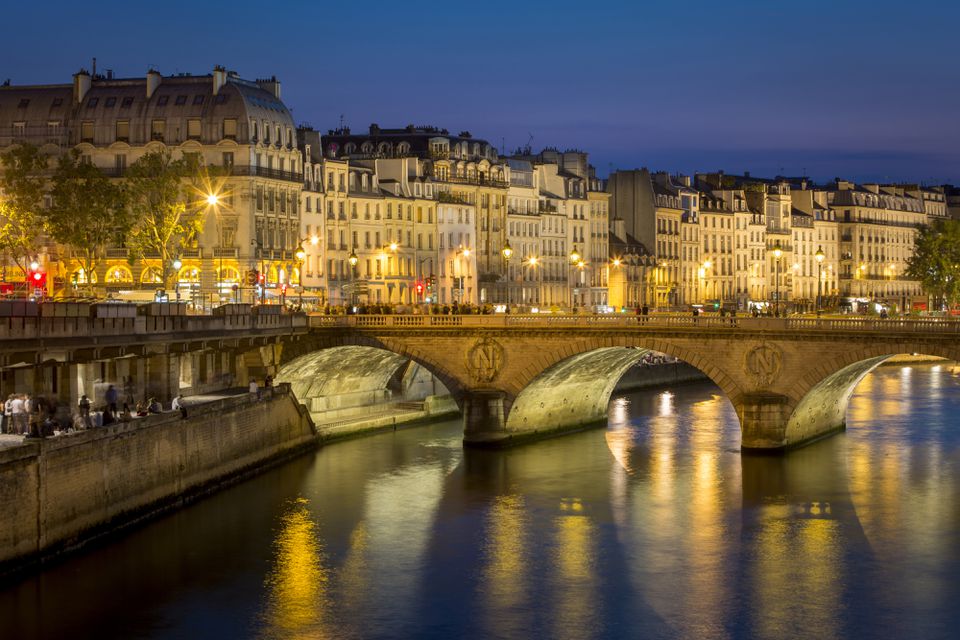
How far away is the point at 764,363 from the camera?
81.4 m

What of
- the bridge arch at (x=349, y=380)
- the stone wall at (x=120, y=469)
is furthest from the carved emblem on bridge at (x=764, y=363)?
the stone wall at (x=120, y=469)

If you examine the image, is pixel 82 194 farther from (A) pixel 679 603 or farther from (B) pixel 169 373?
(A) pixel 679 603

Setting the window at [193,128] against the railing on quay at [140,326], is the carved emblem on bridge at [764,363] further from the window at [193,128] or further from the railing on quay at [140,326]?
the window at [193,128]

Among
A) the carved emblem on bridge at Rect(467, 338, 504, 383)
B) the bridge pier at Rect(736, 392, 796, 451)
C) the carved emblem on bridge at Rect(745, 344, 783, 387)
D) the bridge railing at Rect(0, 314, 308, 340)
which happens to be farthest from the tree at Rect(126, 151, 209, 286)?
the bridge pier at Rect(736, 392, 796, 451)

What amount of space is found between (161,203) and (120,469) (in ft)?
161

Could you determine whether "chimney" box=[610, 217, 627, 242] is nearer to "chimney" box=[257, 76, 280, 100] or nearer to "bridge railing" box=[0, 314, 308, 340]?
"chimney" box=[257, 76, 280, 100]

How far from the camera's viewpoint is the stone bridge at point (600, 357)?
7969 centimetres

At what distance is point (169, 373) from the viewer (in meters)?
76.6

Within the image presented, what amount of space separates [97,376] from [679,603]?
2967cm

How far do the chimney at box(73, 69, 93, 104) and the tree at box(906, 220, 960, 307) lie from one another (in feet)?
290

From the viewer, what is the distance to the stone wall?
5400 centimetres

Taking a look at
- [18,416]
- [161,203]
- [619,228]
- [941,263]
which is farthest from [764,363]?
[619,228]

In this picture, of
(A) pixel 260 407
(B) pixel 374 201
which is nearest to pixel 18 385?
(A) pixel 260 407

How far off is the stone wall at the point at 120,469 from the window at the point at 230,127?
39.8 metres
